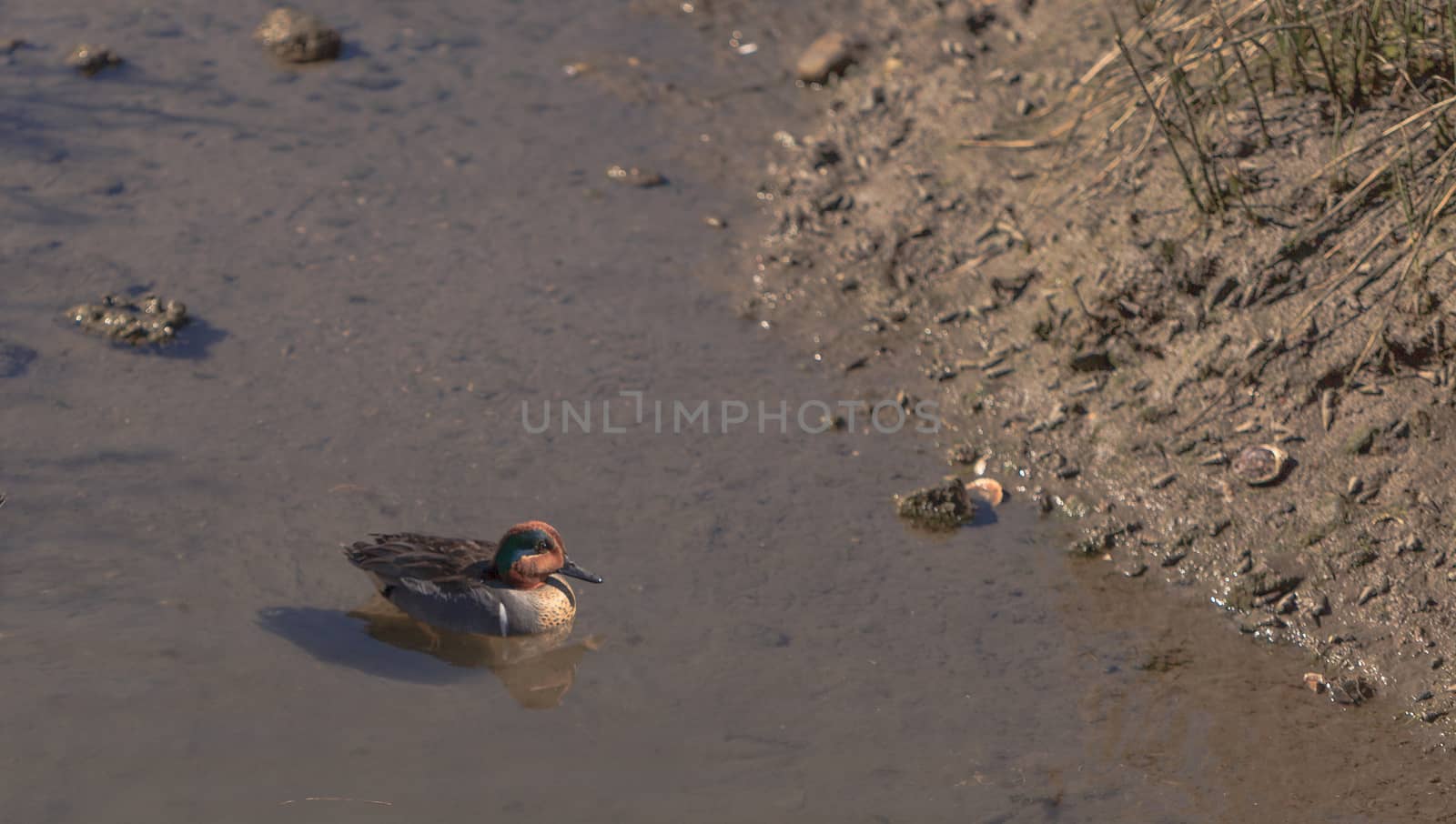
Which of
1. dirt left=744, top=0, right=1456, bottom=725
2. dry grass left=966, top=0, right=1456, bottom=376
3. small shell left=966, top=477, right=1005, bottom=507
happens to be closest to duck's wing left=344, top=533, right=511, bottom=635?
small shell left=966, top=477, right=1005, bottom=507

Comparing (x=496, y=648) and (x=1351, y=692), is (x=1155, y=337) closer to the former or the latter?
(x=1351, y=692)

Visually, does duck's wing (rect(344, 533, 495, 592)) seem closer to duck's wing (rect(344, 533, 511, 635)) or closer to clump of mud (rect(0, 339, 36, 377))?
duck's wing (rect(344, 533, 511, 635))

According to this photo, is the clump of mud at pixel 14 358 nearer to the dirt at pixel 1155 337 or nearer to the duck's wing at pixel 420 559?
the duck's wing at pixel 420 559

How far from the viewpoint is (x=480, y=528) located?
600 centimetres

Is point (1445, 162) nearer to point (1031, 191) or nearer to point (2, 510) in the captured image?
point (1031, 191)

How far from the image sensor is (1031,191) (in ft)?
24.6

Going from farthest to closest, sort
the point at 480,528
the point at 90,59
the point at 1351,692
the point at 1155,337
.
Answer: the point at 90,59
the point at 1155,337
the point at 480,528
the point at 1351,692

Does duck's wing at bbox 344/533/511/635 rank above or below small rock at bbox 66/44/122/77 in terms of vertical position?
below

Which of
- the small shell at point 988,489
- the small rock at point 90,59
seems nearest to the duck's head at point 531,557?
the small shell at point 988,489

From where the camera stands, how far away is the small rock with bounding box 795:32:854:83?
9312mm

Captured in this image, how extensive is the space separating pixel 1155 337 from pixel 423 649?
3830 mm

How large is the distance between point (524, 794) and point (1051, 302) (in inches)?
155

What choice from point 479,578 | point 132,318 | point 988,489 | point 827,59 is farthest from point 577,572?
point 827,59

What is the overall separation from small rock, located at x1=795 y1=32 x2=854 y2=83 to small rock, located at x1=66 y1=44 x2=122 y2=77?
4.62m
